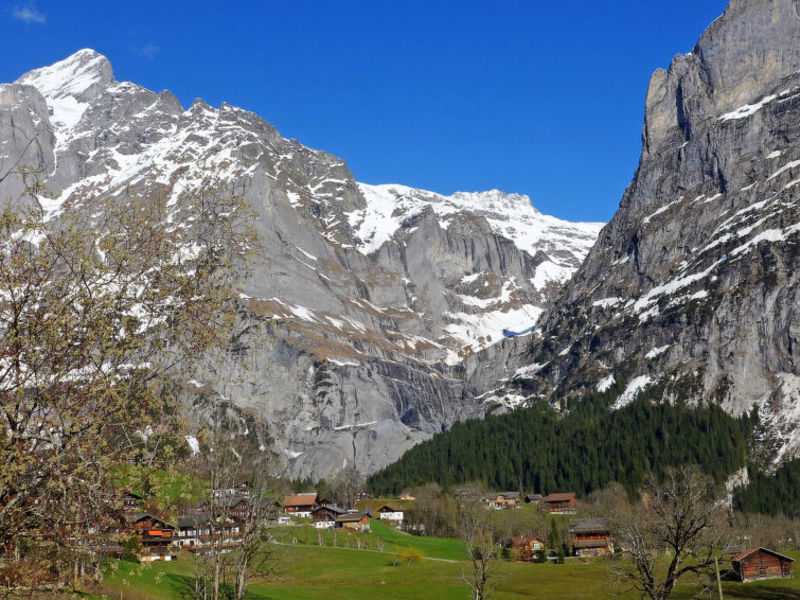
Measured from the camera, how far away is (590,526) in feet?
464

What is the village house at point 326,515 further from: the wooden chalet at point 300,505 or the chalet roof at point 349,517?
the wooden chalet at point 300,505

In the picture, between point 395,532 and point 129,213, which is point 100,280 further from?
point 395,532

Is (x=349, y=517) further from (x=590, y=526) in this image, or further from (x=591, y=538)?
(x=591, y=538)

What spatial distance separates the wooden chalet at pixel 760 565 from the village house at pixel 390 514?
95745mm

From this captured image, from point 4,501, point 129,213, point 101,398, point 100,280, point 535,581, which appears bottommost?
point 535,581

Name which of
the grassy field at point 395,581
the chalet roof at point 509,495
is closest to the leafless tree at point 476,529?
the grassy field at point 395,581

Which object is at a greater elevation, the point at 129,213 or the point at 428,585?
the point at 129,213

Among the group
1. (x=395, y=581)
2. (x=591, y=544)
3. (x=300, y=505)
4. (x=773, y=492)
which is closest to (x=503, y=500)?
(x=300, y=505)

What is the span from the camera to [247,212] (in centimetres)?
1873

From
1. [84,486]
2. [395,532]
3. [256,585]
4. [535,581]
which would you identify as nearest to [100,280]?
[84,486]

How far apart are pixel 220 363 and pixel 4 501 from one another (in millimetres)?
5605

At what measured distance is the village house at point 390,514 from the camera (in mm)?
183000

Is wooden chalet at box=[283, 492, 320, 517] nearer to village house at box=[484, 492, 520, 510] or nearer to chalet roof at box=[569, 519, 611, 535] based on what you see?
village house at box=[484, 492, 520, 510]

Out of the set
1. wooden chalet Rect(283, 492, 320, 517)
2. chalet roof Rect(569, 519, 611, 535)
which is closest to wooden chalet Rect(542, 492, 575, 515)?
chalet roof Rect(569, 519, 611, 535)
